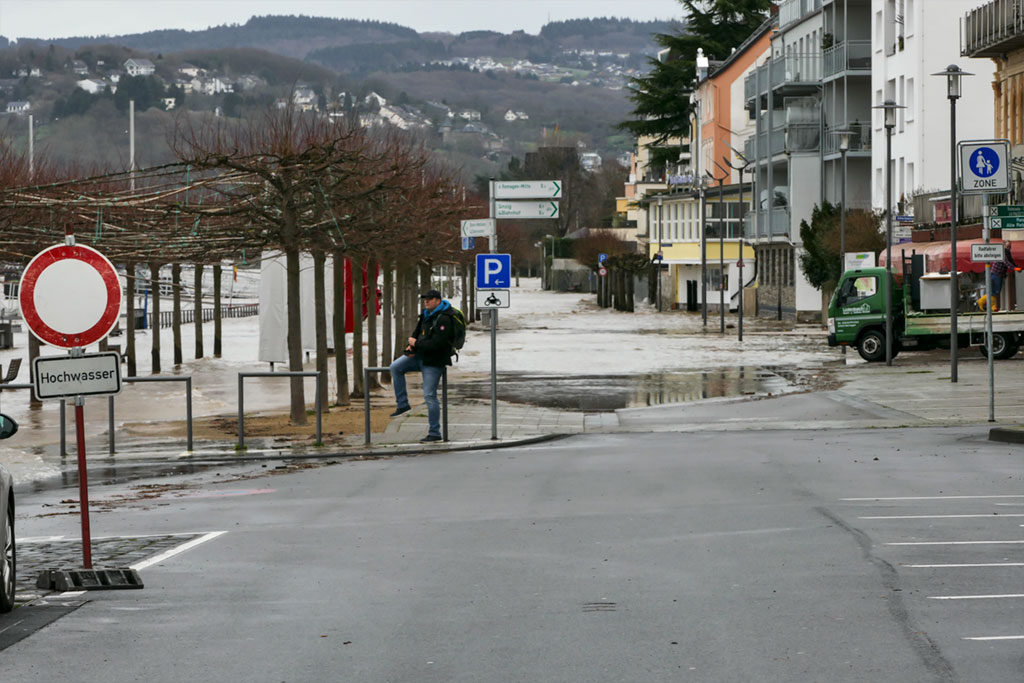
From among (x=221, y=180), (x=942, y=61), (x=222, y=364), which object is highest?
(x=942, y=61)

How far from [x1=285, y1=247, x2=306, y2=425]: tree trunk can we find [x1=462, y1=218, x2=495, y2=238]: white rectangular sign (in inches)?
136

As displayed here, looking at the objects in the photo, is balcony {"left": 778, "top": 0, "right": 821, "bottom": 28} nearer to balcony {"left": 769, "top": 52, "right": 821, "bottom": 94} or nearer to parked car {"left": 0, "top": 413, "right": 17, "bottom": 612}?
balcony {"left": 769, "top": 52, "right": 821, "bottom": 94}

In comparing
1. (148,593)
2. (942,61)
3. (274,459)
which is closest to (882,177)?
(942,61)

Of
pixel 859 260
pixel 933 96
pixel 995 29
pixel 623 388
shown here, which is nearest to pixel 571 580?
pixel 623 388

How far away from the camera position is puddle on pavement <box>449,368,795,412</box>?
30.5m

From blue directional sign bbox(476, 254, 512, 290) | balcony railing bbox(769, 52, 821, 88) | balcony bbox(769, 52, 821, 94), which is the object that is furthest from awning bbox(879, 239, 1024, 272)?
balcony railing bbox(769, 52, 821, 88)

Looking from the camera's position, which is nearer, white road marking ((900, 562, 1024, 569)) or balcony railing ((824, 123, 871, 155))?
white road marking ((900, 562, 1024, 569))

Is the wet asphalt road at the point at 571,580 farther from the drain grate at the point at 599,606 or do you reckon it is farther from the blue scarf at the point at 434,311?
the blue scarf at the point at 434,311

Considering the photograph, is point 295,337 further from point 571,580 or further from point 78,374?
point 571,580

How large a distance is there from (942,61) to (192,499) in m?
49.0

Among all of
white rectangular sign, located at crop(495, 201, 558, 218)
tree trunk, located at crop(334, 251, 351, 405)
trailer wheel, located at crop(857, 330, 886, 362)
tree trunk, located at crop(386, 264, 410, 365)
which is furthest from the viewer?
trailer wheel, located at crop(857, 330, 886, 362)

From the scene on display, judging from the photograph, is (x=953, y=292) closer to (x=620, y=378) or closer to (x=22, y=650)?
(x=620, y=378)

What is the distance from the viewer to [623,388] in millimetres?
34000

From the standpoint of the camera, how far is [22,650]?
8.06 meters
